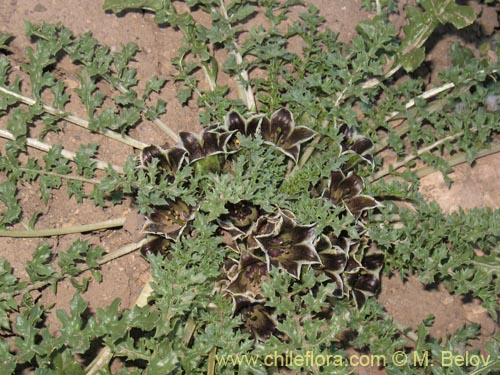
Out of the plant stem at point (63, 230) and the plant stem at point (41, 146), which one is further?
the plant stem at point (41, 146)

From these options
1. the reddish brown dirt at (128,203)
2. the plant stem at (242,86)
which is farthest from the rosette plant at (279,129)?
the reddish brown dirt at (128,203)

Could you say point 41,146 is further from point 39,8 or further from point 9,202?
point 39,8

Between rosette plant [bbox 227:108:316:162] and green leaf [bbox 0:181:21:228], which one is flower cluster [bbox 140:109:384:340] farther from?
green leaf [bbox 0:181:21:228]

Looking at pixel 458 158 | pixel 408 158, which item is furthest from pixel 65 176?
pixel 458 158

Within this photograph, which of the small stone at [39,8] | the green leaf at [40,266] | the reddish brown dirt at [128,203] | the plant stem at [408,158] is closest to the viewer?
the green leaf at [40,266]

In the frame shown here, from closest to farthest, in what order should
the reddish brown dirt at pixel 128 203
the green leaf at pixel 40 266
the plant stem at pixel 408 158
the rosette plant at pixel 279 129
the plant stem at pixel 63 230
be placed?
1. the green leaf at pixel 40 266
2. the plant stem at pixel 63 230
3. the rosette plant at pixel 279 129
4. the reddish brown dirt at pixel 128 203
5. the plant stem at pixel 408 158

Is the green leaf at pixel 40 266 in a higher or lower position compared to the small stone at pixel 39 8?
lower

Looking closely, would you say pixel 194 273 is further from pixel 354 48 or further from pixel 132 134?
pixel 354 48

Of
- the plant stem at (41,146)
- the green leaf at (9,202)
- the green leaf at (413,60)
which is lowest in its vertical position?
the green leaf at (9,202)

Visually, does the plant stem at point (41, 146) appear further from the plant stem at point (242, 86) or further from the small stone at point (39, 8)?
the plant stem at point (242, 86)
